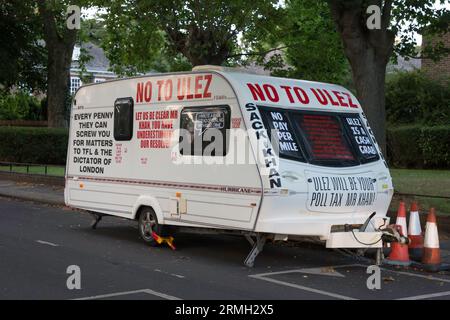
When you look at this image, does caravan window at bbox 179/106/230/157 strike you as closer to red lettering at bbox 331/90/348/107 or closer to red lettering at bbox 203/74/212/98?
red lettering at bbox 203/74/212/98

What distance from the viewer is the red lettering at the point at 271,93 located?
31.6 ft

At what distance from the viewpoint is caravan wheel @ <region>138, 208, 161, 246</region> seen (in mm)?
11039

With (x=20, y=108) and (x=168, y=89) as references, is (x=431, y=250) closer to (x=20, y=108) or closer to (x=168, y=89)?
(x=168, y=89)

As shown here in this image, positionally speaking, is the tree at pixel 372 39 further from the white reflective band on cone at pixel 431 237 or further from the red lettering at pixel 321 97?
the white reflective band on cone at pixel 431 237

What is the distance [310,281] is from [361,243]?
42.4 inches

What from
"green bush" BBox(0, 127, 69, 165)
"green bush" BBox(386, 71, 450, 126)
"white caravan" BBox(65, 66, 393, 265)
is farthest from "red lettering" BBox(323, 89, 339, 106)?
"green bush" BBox(0, 127, 69, 165)

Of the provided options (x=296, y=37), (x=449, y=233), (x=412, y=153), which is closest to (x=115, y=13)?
(x=296, y=37)

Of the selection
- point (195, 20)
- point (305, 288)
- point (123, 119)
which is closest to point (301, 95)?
point (305, 288)

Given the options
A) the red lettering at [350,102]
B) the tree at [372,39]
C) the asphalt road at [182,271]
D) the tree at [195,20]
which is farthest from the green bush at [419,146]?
the red lettering at [350,102]

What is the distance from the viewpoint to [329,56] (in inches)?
801

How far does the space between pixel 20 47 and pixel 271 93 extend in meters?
21.9

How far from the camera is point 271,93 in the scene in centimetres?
968

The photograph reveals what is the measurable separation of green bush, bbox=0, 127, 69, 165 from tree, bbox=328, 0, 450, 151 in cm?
1531

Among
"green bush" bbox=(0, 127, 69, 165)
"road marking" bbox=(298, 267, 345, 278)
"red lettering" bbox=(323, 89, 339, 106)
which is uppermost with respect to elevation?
"red lettering" bbox=(323, 89, 339, 106)
